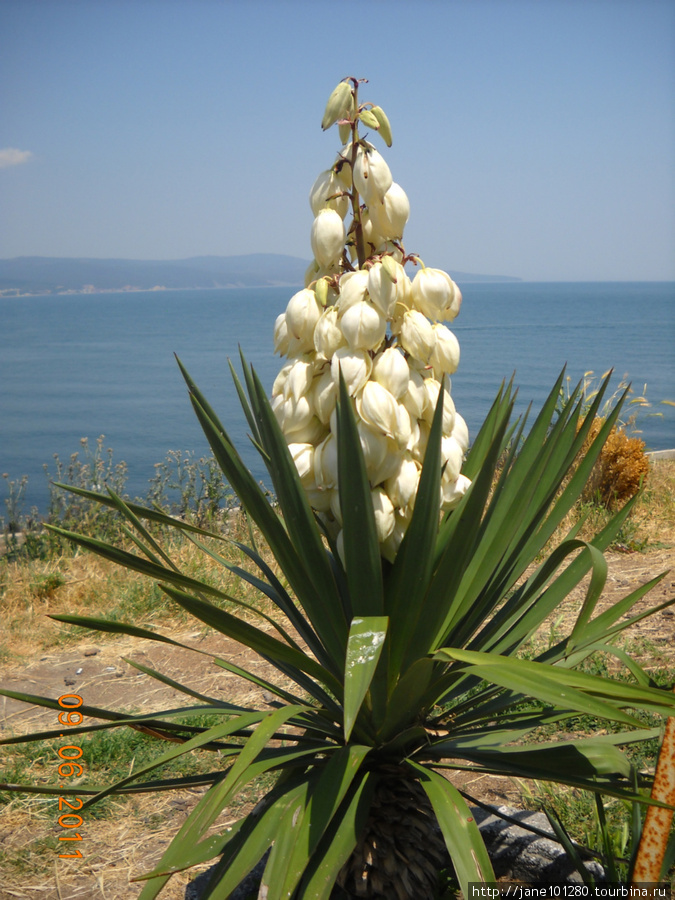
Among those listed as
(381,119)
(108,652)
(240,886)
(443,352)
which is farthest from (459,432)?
(108,652)

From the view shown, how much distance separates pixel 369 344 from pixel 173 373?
30.9 meters

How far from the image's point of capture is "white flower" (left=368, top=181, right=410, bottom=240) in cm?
139

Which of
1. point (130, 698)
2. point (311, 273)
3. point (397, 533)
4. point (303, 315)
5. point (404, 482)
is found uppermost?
point (311, 273)

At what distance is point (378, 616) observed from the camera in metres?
1.31

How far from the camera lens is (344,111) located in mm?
1406

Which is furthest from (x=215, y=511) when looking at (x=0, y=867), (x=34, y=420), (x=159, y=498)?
(x=34, y=420)

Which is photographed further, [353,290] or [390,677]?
[390,677]

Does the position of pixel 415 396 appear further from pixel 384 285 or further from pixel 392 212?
pixel 392 212

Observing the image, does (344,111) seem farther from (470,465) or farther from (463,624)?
(463,624)

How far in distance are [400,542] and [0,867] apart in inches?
59.6

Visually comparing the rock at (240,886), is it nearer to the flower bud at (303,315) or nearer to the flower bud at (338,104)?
the flower bud at (303,315)

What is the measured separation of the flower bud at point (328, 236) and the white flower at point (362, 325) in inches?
5.7
